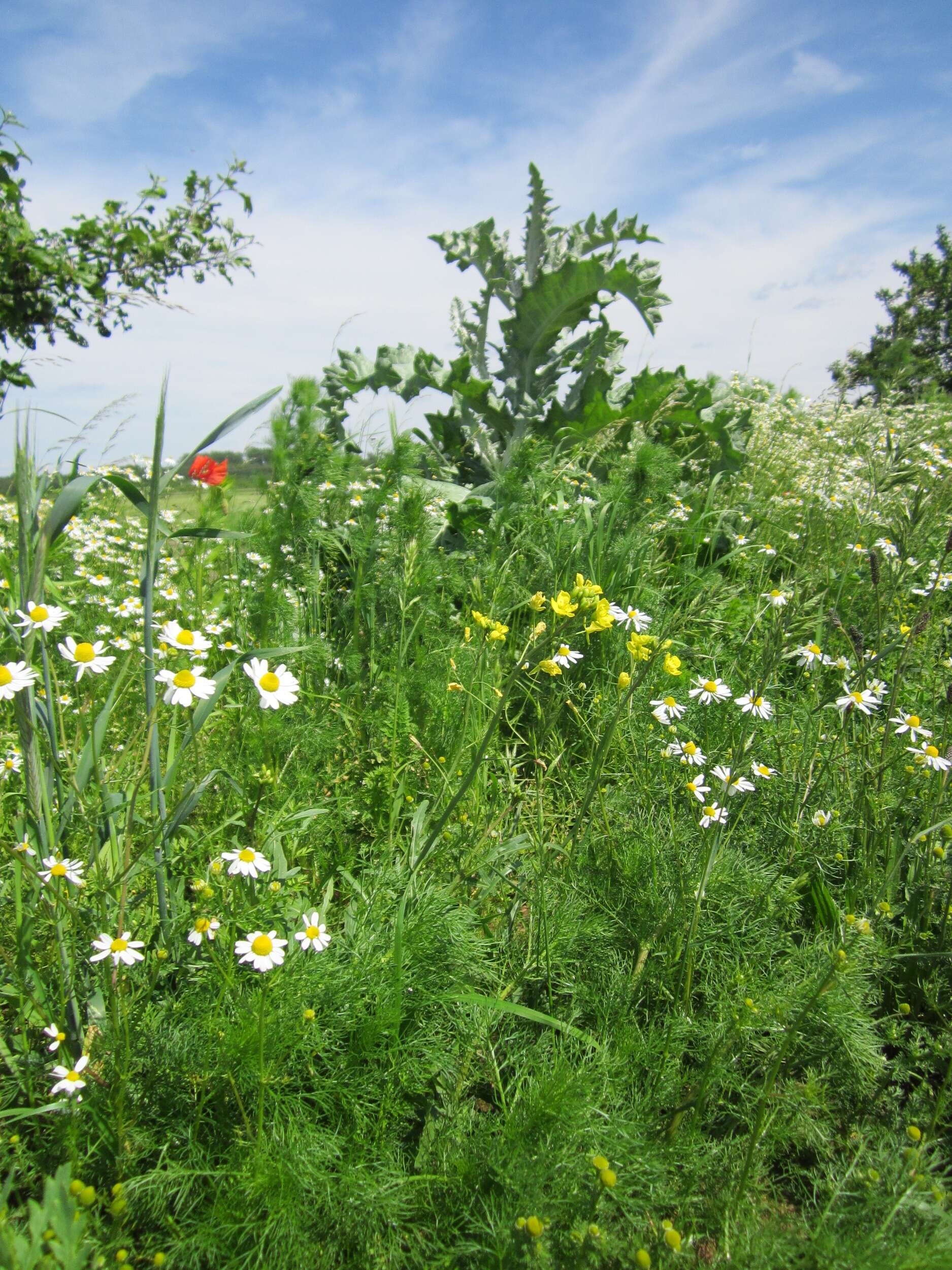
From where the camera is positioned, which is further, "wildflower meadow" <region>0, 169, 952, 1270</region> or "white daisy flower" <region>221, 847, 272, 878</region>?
"white daisy flower" <region>221, 847, 272, 878</region>

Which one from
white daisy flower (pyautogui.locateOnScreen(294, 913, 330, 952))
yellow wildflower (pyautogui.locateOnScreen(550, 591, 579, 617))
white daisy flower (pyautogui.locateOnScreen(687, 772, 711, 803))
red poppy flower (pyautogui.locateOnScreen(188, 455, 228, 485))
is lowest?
white daisy flower (pyautogui.locateOnScreen(294, 913, 330, 952))

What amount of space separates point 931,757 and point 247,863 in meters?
1.61

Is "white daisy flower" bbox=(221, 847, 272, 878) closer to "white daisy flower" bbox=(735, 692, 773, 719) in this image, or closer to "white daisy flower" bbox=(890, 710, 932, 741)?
"white daisy flower" bbox=(735, 692, 773, 719)

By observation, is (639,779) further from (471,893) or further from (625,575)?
(625,575)

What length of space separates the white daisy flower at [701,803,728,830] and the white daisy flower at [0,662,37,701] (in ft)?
4.15

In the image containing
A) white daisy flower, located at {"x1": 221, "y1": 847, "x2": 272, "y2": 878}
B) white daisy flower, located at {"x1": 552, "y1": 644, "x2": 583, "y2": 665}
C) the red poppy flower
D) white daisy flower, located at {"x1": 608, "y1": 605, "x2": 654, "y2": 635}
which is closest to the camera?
white daisy flower, located at {"x1": 221, "y1": 847, "x2": 272, "y2": 878}

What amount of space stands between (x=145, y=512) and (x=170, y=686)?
0.31 metres

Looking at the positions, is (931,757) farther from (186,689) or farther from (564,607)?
(186,689)

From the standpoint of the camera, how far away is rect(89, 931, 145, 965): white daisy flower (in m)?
1.18

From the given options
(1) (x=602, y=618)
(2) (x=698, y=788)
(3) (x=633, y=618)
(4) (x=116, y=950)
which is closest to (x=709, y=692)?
(2) (x=698, y=788)

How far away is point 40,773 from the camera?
1285 millimetres

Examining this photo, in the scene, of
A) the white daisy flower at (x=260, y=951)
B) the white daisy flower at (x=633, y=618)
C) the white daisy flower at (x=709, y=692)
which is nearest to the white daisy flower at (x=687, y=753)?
the white daisy flower at (x=709, y=692)

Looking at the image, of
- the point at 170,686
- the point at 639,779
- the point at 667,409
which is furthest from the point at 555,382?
the point at 170,686

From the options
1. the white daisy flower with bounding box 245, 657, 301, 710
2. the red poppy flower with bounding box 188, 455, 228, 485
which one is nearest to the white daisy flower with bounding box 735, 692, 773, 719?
the white daisy flower with bounding box 245, 657, 301, 710
